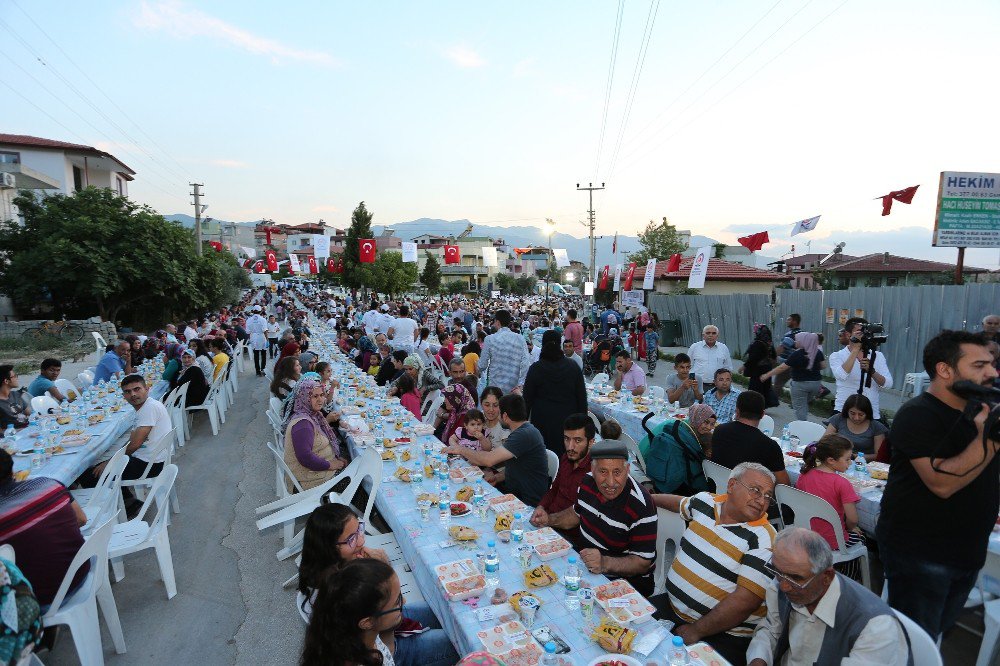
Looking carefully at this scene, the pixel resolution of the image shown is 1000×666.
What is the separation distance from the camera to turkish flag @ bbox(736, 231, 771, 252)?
13.7 metres

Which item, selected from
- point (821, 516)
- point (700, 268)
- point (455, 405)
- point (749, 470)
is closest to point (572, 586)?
point (749, 470)

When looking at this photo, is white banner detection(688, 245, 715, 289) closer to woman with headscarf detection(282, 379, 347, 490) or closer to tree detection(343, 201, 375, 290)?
woman with headscarf detection(282, 379, 347, 490)

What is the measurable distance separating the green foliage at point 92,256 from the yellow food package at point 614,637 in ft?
68.6

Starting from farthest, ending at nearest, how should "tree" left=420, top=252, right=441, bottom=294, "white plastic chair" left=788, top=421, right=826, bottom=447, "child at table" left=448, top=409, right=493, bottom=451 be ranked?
"tree" left=420, top=252, right=441, bottom=294 → "white plastic chair" left=788, top=421, right=826, bottom=447 → "child at table" left=448, top=409, right=493, bottom=451

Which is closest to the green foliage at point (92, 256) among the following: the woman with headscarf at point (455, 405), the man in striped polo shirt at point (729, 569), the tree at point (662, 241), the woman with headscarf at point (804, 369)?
the woman with headscarf at point (455, 405)

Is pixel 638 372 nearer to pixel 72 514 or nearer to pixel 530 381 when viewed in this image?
pixel 530 381

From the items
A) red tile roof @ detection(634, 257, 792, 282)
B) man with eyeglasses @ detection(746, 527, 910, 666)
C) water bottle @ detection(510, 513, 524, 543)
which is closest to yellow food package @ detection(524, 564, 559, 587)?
water bottle @ detection(510, 513, 524, 543)

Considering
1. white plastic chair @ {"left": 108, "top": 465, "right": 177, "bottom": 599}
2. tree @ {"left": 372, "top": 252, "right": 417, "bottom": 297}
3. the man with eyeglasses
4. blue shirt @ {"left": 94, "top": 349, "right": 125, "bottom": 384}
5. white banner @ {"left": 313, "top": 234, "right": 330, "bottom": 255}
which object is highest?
white banner @ {"left": 313, "top": 234, "right": 330, "bottom": 255}

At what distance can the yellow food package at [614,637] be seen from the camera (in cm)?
209

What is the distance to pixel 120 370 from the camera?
9289 mm

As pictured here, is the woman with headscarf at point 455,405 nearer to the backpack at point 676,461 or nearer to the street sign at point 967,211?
the backpack at point 676,461

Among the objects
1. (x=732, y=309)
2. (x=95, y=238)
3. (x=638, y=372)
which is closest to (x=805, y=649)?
(x=638, y=372)

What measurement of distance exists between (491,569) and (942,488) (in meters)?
2.19

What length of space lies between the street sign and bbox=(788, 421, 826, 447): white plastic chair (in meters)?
8.43
